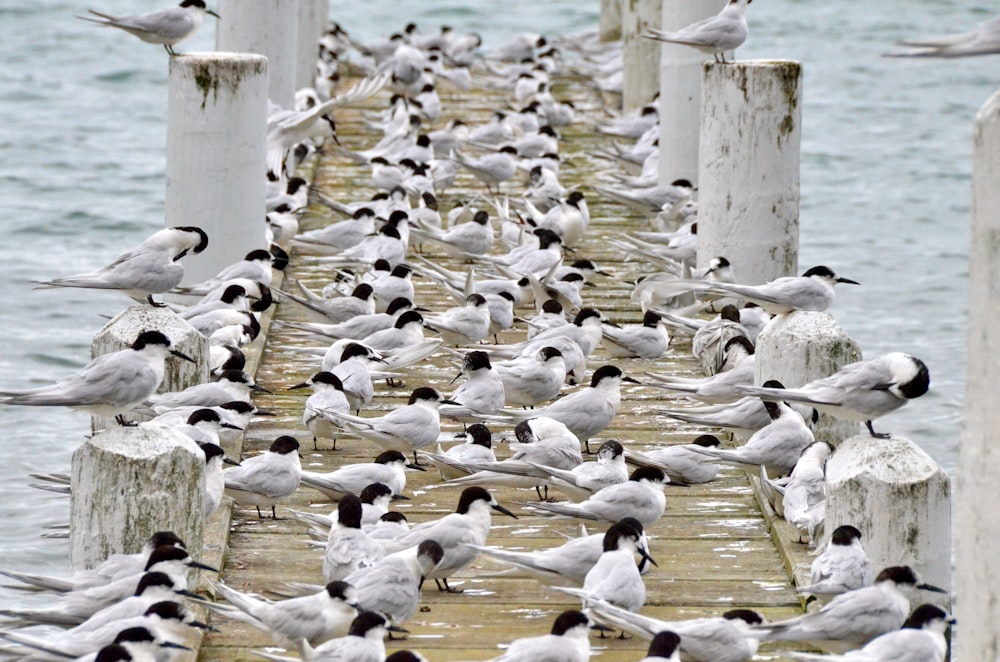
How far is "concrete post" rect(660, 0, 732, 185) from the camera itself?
10039mm

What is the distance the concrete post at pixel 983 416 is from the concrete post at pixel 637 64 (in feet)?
37.1

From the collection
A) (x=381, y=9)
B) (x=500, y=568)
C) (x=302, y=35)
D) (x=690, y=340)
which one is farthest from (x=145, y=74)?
(x=500, y=568)

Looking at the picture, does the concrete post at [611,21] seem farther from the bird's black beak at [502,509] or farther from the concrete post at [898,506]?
Result: the concrete post at [898,506]

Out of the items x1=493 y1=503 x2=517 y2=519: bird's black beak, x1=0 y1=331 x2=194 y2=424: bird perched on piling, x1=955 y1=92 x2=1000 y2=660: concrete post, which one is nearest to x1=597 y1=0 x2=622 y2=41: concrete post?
x1=493 y1=503 x2=517 y2=519: bird's black beak

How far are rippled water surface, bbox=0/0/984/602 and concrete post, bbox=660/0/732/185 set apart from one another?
2.34 metres

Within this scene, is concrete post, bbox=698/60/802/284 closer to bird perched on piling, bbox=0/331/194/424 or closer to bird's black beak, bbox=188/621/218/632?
bird perched on piling, bbox=0/331/194/424

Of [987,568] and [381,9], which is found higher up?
[381,9]

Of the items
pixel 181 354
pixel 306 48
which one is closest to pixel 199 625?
pixel 181 354

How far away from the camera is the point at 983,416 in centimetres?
402

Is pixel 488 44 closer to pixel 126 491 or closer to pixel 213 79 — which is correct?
pixel 213 79

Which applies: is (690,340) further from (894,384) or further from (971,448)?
(971,448)

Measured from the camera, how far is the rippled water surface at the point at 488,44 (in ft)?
40.0

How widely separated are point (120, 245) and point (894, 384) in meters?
12.8

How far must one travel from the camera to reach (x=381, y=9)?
119 feet
